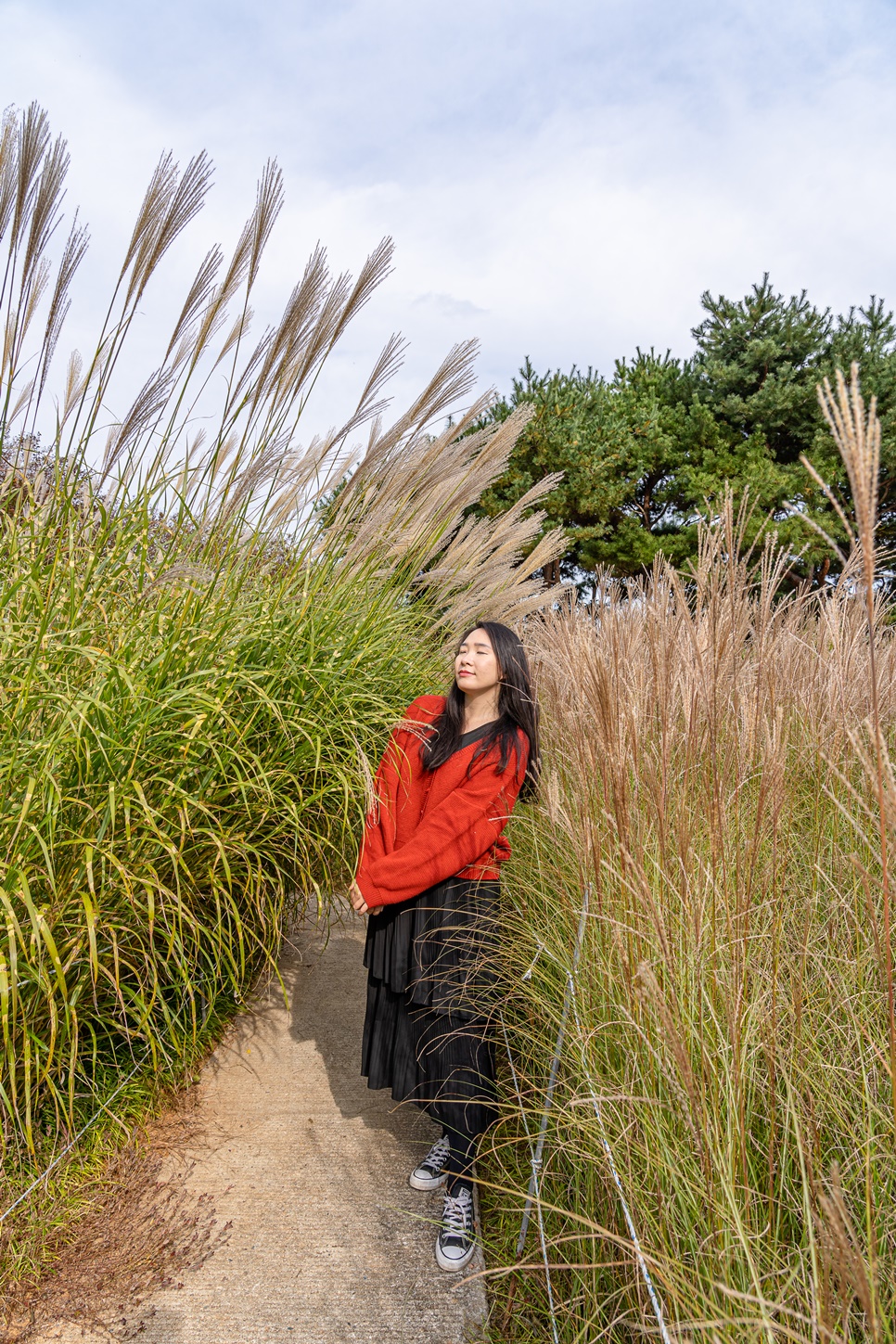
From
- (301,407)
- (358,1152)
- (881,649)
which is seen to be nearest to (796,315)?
(881,649)

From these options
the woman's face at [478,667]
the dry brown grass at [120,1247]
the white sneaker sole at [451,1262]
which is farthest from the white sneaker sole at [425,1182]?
the woman's face at [478,667]

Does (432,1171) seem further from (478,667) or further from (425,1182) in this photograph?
(478,667)

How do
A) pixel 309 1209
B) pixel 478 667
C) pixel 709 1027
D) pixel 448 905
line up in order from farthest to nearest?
pixel 478 667
pixel 448 905
pixel 309 1209
pixel 709 1027

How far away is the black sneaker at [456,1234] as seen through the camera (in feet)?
5.78

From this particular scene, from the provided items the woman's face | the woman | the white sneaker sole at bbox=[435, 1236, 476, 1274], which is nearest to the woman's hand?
the woman

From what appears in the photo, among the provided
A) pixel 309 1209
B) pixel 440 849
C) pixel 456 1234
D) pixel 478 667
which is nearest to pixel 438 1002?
pixel 440 849

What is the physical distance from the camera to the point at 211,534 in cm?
233

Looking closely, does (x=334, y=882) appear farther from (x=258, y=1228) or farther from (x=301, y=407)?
(x=301, y=407)

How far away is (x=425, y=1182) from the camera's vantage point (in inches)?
80.8

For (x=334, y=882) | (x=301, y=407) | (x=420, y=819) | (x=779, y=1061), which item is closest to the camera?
(x=779, y=1061)

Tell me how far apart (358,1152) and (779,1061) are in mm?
1433

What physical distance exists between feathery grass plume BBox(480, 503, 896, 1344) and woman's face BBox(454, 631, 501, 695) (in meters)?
0.33

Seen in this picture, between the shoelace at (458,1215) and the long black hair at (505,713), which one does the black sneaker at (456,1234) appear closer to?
the shoelace at (458,1215)

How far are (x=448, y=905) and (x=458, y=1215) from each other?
0.68 m
